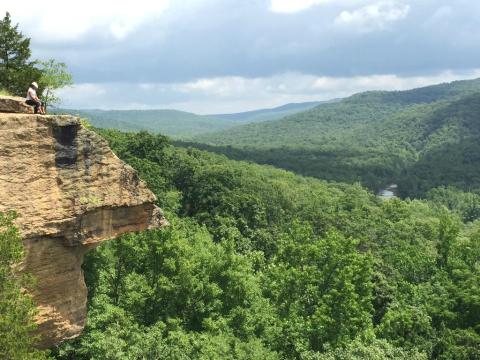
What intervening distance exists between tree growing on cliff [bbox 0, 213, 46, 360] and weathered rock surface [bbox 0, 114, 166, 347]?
1.76 m

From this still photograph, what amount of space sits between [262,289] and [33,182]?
94.6 feet

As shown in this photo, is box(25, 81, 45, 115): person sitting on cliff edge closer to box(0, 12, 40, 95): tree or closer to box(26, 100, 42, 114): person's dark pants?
box(26, 100, 42, 114): person's dark pants

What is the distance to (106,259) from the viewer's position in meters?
32.8

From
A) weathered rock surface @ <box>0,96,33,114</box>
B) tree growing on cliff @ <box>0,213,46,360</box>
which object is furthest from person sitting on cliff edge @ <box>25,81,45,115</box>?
tree growing on cliff @ <box>0,213,46,360</box>

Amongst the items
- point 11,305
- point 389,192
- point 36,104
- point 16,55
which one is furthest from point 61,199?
point 389,192

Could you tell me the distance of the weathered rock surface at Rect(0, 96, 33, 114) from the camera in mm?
20141

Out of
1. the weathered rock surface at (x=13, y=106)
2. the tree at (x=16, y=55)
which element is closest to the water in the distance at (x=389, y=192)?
the tree at (x=16, y=55)

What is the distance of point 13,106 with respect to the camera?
20391 mm

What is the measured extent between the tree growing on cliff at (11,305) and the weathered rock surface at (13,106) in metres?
5.32

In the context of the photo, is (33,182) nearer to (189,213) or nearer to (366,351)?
(366,351)

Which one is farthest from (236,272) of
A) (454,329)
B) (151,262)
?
(454,329)

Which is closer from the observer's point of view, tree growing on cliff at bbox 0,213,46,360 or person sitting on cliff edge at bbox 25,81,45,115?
tree growing on cliff at bbox 0,213,46,360

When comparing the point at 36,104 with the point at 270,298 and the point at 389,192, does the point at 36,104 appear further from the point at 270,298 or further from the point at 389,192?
the point at 389,192

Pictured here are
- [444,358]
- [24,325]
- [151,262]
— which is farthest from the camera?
[444,358]
